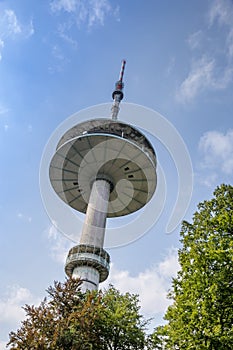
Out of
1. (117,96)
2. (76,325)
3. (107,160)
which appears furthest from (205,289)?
(117,96)

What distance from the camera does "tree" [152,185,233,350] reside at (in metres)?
10.4

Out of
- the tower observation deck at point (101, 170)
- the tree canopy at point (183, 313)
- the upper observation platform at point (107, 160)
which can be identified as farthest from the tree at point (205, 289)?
the upper observation platform at point (107, 160)

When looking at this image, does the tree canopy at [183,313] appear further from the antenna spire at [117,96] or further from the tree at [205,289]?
the antenna spire at [117,96]

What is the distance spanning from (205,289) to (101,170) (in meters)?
20.7

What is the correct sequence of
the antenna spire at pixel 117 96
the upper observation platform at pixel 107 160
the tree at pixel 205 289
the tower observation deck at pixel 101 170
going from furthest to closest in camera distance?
1. the antenna spire at pixel 117 96
2. the upper observation platform at pixel 107 160
3. the tower observation deck at pixel 101 170
4. the tree at pixel 205 289

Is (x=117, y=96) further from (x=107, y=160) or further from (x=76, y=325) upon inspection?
(x=76, y=325)

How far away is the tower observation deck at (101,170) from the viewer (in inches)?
1085

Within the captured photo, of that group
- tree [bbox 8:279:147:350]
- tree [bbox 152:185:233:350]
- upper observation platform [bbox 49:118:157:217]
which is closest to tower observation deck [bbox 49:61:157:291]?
upper observation platform [bbox 49:118:157:217]

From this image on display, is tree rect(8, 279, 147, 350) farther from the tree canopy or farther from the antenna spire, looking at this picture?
the antenna spire

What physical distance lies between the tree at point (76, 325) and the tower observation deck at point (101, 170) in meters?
11.0

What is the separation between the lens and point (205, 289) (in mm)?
11117

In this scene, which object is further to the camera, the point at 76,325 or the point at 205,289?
the point at 76,325

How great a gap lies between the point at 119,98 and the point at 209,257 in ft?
91.4

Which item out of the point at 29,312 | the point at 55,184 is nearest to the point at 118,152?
the point at 55,184
